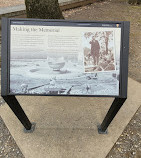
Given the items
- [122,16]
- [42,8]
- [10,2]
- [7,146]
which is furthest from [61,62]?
[10,2]

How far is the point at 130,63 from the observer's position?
3.95 meters

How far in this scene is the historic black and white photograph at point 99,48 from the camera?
1609mm

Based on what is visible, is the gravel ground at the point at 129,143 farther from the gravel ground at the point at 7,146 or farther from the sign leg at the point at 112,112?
the gravel ground at the point at 7,146

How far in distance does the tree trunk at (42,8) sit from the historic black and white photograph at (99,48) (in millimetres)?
1737

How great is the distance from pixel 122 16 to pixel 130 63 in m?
3.47

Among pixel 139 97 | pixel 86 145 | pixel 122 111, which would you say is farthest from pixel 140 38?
pixel 86 145

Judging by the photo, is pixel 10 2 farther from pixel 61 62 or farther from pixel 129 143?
pixel 129 143

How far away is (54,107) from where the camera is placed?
276 centimetres

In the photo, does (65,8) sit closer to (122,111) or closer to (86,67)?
(122,111)

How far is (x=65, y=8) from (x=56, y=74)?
581cm

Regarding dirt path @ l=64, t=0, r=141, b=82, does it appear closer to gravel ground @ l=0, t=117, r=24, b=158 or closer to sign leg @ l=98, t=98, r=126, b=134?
sign leg @ l=98, t=98, r=126, b=134

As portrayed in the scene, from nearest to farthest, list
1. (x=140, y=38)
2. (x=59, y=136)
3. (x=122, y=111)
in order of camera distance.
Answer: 1. (x=59, y=136)
2. (x=122, y=111)
3. (x=140, y=38)

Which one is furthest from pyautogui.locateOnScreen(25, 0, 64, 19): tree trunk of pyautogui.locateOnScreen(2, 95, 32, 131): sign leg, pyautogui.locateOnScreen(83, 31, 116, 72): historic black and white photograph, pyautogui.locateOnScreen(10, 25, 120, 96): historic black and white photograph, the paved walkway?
the paved walkway

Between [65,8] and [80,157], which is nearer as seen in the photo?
[80,157]
